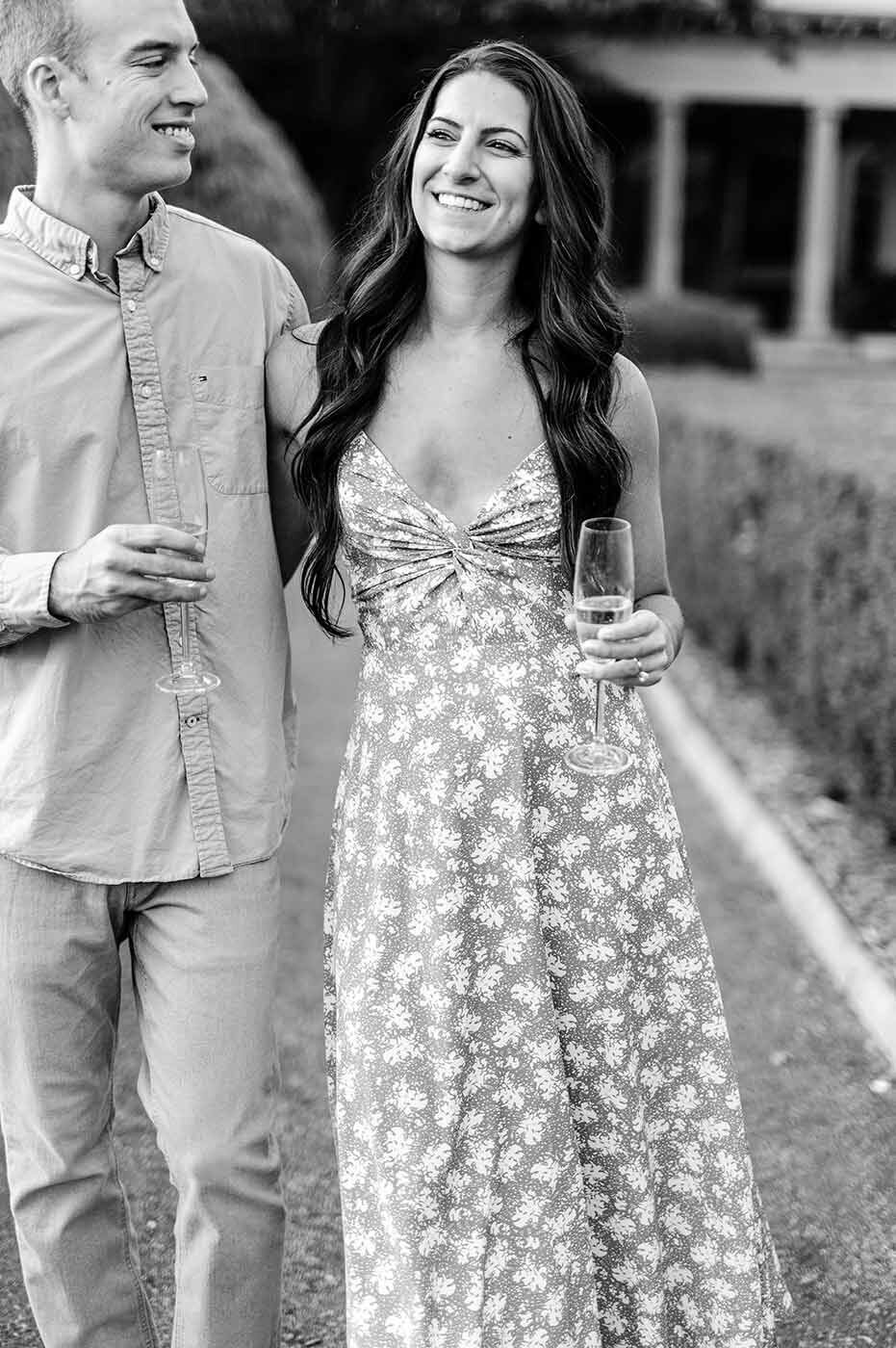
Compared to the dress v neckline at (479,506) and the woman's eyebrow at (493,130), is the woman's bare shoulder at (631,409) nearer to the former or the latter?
the dress v neckline at (479,506)

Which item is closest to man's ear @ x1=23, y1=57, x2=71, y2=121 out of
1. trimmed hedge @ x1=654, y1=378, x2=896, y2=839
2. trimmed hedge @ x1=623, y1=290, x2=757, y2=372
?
trimmed hedge @ x1=654, y1=378, x2=896, y2=839

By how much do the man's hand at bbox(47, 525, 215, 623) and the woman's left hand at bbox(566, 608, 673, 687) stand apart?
59 cm

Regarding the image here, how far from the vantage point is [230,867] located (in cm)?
280

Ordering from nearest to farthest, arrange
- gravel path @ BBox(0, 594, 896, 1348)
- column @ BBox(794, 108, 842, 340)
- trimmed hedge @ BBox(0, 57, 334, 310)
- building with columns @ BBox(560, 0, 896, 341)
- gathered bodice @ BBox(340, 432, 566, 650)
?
gathered bodice @ BBox(340, 432, 566, 650)
gravel path @ BBox(0, 594, 896, 1348)
trimmed hedge @ BBox(0, 57, 334, 310)
building with columns @ BBox(560, 0, 896, 341)
column @ BBox(794, 108, 842, 340)

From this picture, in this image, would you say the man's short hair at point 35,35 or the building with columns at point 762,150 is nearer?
the man's short hair at point 35,35

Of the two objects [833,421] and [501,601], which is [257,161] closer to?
[833,421]

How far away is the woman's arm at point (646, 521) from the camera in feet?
9.29

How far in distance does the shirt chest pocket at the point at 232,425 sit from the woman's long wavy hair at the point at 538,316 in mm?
77

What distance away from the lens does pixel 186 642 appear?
278 cm

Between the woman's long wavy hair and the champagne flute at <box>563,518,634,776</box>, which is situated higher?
the woman's long wavy hair

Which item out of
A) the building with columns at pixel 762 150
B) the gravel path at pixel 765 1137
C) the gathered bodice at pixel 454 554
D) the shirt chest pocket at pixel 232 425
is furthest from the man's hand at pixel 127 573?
the building with columns at pixel 762 150

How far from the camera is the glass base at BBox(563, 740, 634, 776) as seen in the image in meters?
2.83

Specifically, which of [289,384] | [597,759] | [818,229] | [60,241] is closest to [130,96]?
[60,241]

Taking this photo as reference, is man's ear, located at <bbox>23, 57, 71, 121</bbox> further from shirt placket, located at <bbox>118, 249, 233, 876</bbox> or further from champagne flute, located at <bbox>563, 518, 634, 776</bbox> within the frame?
champagne flute, located at <bbox>563, 518, 634, 776</bbox>
